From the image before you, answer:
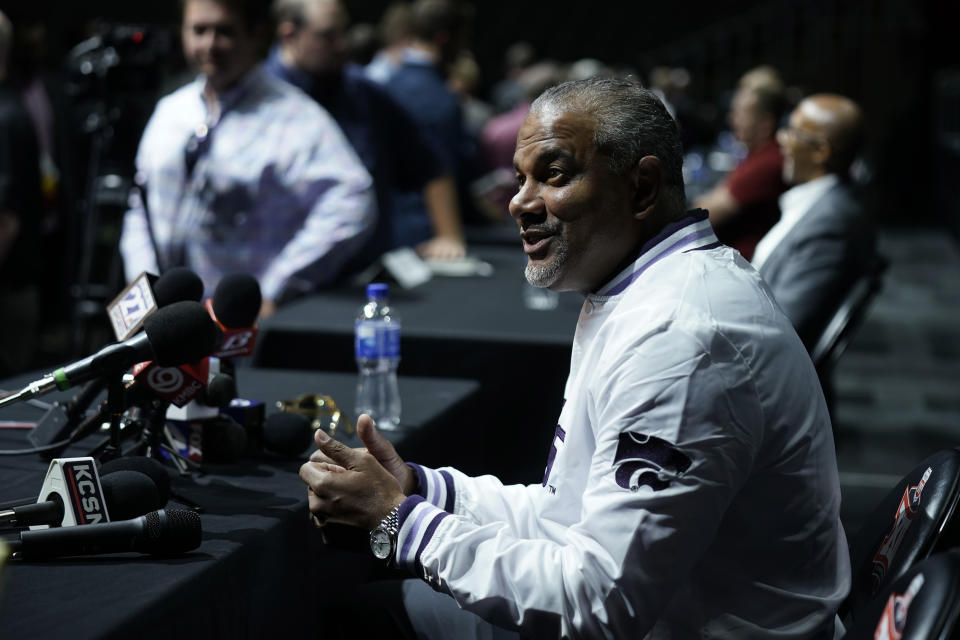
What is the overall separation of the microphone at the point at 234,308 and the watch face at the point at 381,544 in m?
0.63

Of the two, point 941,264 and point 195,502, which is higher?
point 195,502

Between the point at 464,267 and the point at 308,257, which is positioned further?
the point at 464,267

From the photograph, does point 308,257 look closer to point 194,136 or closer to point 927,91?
point 194,136

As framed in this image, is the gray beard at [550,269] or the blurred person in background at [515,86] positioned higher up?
the gray beard at [550,269]

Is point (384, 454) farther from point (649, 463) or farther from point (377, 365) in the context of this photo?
point (377, 365)

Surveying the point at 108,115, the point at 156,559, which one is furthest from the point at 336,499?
the point at 108,115

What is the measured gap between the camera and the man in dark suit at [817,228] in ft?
11.7

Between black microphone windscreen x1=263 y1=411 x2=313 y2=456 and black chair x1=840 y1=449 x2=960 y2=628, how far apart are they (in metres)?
0.95

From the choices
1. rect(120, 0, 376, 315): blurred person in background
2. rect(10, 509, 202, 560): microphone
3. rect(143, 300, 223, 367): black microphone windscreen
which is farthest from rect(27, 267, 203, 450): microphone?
rect(120, 0, 376, 315): blurred person in background

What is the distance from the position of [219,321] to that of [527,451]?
1.41 metres

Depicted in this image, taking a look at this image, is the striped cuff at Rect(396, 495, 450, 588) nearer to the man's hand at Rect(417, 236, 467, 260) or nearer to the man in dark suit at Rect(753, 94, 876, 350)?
the man in dark suit at Rect(753, 94, 876, 350)

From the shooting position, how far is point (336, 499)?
161 cm

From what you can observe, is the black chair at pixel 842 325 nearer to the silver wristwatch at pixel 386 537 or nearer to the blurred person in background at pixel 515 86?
the silver wristwatch at pixel 386 537

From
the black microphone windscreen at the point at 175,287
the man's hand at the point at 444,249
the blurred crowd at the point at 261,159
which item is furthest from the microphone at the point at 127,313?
the man's hand at the point at 444,249
